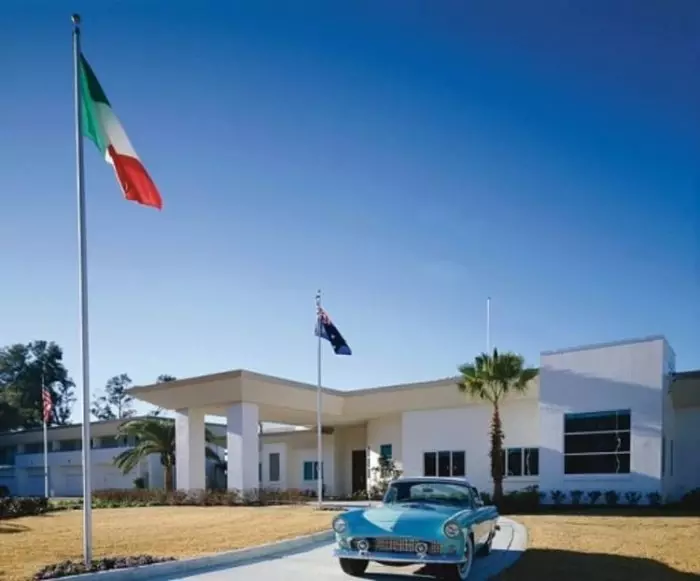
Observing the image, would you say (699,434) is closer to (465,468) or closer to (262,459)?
(465,468)

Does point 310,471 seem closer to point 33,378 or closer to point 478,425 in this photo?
point 478,425

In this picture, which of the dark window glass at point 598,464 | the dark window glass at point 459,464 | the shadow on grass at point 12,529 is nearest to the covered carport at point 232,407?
the dark window glass at point 459,464

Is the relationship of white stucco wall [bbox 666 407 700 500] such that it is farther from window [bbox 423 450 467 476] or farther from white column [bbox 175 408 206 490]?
white column [bbox 175 408 206 490]

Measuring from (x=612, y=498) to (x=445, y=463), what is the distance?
827cm

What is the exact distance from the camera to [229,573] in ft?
32.3

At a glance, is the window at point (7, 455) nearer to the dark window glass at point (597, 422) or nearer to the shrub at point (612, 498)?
the dark window glass at point (597, 422)

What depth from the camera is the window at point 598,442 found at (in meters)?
23.4

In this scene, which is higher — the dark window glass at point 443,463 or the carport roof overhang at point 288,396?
the carport roof overhang at point 288,396

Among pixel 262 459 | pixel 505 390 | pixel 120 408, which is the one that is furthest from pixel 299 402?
pixel 120 408

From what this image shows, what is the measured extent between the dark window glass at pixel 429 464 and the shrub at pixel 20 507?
15.7 m

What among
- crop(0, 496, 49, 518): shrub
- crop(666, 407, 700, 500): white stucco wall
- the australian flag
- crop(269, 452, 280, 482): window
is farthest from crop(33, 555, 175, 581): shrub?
crop(269, 452, 280, 482): window

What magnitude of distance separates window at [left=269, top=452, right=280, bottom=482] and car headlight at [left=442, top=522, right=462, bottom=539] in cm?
3332

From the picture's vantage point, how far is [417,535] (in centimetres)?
891

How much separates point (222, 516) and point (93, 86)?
14.3 metres
